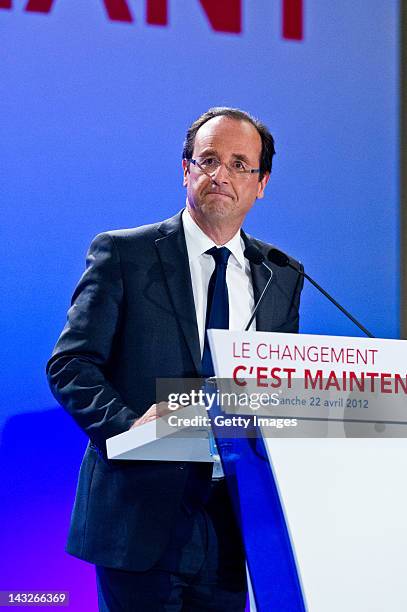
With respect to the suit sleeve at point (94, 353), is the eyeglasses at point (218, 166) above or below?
above

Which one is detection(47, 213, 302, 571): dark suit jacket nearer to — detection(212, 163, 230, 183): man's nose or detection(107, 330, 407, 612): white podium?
detection(212, 163, 230, 183): man's nose

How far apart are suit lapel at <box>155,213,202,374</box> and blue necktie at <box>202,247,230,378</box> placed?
27 mm

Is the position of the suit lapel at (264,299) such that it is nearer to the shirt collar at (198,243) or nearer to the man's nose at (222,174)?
the shirt collar at (198,243)

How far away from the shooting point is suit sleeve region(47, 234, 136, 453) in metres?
2.08

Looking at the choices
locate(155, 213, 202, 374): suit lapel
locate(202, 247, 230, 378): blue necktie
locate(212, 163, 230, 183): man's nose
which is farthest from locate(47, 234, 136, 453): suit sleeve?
locate(212, 163, 230, 183): man's nose

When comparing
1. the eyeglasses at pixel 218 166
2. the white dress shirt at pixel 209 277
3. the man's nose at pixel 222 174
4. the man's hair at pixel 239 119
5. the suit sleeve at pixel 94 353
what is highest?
the man's hair at pixel 239 119

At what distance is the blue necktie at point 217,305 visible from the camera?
232 cm

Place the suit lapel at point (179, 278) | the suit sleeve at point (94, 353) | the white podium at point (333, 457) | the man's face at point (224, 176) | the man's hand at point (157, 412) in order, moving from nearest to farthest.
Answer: the white podium at point (333, 457)
the man's hand at point (157, 412)
the suit sleeve at point (94, 353)
the suit lapel at point (179, 278)
the man's face at point (224, 176)

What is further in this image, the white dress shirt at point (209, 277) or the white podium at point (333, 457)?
the white dress shirt at point (209, 277)

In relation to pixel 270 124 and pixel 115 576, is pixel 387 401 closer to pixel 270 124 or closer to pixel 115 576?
pixel 115 576

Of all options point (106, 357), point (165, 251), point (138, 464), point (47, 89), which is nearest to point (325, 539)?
point (138, 464)

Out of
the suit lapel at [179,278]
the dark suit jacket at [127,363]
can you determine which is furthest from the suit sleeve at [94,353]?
the suit lapel at [179,278]

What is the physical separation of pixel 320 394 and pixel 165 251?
31.9 inches

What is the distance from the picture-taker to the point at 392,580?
1.73m
